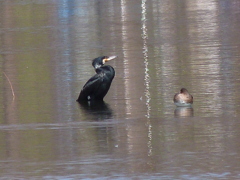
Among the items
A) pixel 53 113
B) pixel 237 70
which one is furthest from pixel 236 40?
pixel 53 113

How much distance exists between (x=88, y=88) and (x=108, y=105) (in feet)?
1.93

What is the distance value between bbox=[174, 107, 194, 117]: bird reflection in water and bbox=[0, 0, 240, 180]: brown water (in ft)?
0.05

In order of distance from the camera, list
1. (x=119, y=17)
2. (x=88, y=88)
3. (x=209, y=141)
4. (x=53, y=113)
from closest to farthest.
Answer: (x=209, y=141), (x=53, y=113), (x=88, y=88), (x=119, y=17)

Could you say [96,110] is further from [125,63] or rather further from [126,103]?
[125,63]

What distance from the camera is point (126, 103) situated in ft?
38.0

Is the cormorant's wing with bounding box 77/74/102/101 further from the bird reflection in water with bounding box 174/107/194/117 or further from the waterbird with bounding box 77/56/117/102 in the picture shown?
the bird reflection in water with bounding box 174/107/194/117

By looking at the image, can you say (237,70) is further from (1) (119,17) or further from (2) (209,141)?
(1) (119,17)

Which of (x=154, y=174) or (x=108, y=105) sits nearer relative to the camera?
(x=154, y=174)

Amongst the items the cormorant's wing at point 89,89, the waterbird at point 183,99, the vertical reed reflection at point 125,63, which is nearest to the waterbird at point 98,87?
the cormorant's wing at point 89,89

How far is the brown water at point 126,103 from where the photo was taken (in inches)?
310

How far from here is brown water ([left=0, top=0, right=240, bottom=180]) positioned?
7.88 m

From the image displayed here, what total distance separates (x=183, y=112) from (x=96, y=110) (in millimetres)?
1281

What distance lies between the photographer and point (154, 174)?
737cm

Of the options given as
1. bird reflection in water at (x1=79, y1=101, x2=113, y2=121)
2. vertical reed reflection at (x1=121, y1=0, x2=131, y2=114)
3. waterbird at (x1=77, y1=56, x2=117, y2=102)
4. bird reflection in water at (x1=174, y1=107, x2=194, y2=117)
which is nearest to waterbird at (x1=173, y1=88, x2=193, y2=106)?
bird reflection in water at (x1=174, y1=107, x2=194, y2=117)
